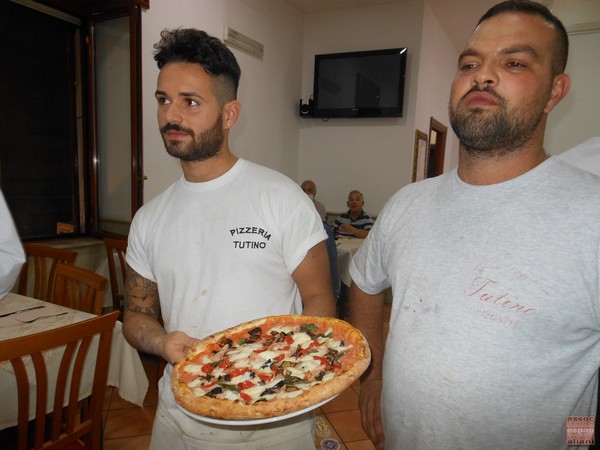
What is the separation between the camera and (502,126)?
911mm

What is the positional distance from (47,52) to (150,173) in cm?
125

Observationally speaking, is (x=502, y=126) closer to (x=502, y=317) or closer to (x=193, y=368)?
(x=502, y=317)

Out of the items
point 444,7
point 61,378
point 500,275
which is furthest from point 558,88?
point 444,7

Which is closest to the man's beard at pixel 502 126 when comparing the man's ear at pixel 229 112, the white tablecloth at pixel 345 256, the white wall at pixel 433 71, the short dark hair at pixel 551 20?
the short dark hair at pixel 551 20

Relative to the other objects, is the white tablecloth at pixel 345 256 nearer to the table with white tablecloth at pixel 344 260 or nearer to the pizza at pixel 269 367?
the table with white tablecloth at pixel 344 260

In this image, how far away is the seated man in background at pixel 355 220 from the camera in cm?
448

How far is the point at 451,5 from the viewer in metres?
4.84

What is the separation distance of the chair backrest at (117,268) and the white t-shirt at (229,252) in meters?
1.82

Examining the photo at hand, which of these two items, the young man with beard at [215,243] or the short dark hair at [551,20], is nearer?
the short dark hair at [551,20]

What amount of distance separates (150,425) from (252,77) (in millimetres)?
3522

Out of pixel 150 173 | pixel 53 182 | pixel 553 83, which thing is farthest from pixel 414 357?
pixel 53 182

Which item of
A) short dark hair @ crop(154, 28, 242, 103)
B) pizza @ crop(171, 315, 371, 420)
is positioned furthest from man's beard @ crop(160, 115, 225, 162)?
pizza @ crop(171, 315, 371, 420)

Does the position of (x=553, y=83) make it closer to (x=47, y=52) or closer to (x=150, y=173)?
(x=150, y=173)

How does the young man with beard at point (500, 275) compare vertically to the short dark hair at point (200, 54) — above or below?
below
